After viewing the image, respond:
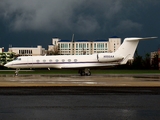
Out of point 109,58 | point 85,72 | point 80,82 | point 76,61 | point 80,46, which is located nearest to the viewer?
point 80,82

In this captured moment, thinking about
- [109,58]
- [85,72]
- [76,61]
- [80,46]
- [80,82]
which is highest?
[80,46]

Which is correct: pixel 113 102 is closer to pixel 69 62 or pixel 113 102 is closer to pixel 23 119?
pixel 23 119

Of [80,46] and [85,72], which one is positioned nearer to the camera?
[85,72]

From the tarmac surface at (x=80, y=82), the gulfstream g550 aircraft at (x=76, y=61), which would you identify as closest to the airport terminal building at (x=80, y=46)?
the gulfstream g550 aircraft at (x=76, y=61)

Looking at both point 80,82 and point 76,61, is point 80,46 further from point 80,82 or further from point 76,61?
point 80,82

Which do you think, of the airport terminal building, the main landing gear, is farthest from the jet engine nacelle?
the airport terminal building

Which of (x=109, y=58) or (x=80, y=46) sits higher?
(x=80, y=46)

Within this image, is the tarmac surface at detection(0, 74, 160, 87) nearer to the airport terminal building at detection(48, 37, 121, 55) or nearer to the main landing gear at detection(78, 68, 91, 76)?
the main landing gear at detection(78, 68, 91, 76)

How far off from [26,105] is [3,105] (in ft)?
2.55

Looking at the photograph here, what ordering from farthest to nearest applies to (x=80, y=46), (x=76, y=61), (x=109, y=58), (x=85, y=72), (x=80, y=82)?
(x=80, y=46), (x=76, y=61), (x=85, y=72), (x=109, y=58), (x=80, y=82)

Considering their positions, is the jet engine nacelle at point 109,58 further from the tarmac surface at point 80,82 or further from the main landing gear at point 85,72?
the tarmac surface at point 80,82

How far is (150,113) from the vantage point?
8.82 meters

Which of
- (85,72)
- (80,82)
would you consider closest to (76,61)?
(85,72)

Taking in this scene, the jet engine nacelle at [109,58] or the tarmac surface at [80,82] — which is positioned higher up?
the jet engine nacelle at [109,58]
